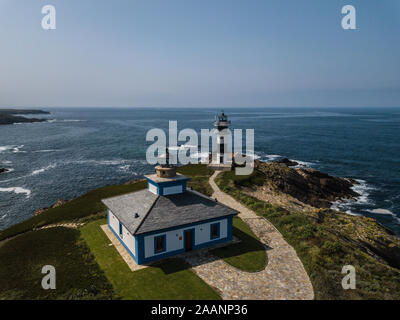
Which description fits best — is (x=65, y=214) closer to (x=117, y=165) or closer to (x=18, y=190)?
(x=18, y=190)

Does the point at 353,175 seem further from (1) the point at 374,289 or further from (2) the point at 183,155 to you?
(1) the point at 374,289

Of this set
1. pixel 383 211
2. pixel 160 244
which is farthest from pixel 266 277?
pixel 383 211

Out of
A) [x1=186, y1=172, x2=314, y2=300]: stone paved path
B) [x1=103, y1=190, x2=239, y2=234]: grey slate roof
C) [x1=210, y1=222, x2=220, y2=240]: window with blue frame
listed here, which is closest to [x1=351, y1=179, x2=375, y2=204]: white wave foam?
[x1=186, y1=172, x2=314, y2=300]: stone paved path

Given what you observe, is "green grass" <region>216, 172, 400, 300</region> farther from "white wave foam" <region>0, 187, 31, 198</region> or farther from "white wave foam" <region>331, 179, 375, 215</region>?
"white wave foam" <region>0, 187, 31, 198</region>

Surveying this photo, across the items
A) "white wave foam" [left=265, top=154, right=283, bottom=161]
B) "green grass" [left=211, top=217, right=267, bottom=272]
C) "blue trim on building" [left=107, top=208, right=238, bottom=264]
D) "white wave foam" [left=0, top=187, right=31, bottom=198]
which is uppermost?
"white wave foam" [left=265, top=154, right=283, bottom=161]

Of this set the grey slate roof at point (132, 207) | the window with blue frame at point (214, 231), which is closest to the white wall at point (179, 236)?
the window with blue frame at point (214, 231)
